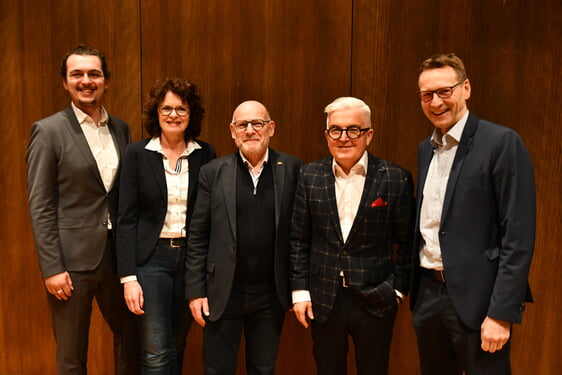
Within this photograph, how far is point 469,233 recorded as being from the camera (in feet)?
6.04

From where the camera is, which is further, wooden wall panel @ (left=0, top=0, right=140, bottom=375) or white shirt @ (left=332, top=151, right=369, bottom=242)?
wooden wall panel @ (left=0, top=0, right=140, bottom=375)

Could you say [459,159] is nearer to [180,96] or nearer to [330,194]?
[330,194]

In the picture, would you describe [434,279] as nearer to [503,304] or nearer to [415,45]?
[503,304]

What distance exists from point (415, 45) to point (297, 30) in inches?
29.1

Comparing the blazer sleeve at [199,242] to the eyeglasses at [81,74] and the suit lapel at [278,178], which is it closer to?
the suit lapel at [278,178]

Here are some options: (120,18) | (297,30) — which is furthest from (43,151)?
(297,30)

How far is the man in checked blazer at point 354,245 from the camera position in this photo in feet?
6.68

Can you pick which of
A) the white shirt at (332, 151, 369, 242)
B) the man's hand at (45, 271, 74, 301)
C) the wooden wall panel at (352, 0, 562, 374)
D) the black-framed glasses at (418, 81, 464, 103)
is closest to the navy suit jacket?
the black-framed glasses at (418, 81, 464, 103)

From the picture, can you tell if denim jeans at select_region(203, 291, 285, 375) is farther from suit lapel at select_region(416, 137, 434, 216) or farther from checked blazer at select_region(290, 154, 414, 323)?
suit lapel at select_region(416, 137, 434, 216)

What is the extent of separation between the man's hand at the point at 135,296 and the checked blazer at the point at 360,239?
0.77 meters

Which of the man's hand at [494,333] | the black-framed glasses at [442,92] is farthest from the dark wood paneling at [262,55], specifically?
the man's hand at [494,333]

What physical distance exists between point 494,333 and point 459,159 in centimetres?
70

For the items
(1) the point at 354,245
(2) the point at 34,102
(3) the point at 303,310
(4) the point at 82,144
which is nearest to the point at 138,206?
(4) the point at 82,144

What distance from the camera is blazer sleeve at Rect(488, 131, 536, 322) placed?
1734mm
